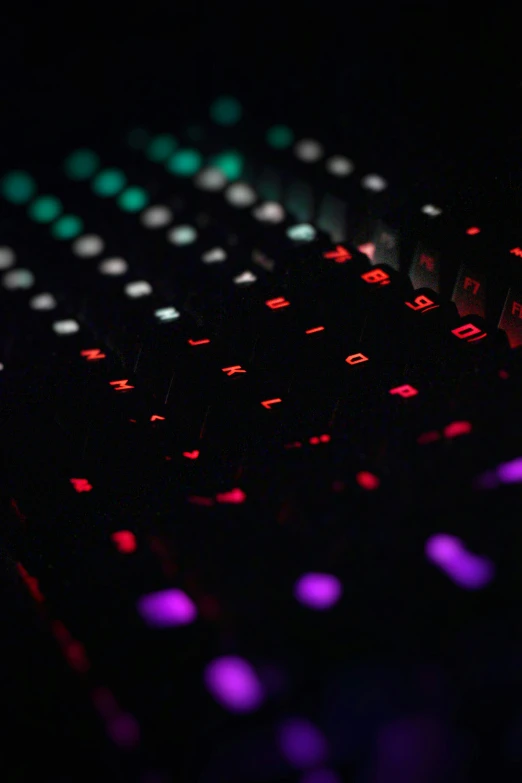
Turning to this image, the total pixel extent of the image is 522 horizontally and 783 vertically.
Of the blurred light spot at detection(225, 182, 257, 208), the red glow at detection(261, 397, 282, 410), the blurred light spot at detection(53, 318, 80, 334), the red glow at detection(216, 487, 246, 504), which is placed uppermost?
the blurred light spot at detection(225, 182, 257, 208)

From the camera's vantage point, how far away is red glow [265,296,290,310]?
75 cm

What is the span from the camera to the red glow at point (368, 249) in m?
0.83

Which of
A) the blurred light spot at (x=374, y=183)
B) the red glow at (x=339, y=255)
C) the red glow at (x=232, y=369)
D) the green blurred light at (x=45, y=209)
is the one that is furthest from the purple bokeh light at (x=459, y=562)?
the green blurred light at (x=45, y=209)

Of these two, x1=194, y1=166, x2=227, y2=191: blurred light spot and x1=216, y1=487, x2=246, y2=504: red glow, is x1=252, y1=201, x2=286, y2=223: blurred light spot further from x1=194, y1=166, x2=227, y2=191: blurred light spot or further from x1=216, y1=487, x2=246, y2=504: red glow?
x1=216, y1=487, x2=246, y2=504: red glow

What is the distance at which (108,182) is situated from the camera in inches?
35.4

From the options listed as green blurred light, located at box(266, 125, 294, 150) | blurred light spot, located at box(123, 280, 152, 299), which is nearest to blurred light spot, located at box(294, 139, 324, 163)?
green blurred light, located at box(266, 125, 294, 150)

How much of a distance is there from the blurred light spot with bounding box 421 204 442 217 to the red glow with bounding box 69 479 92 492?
17.1 inches

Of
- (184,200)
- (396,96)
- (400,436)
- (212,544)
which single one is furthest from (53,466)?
(396,96)

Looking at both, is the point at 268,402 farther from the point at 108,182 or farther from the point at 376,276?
the point at 108,182

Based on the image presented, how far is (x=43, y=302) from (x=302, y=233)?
0.90ft

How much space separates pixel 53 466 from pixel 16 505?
40 millimetres

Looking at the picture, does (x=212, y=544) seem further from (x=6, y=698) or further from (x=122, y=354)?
(x=122, y=354)

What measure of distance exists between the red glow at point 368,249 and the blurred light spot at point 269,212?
0.10 metres

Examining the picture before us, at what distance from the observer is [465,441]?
1.96ft
